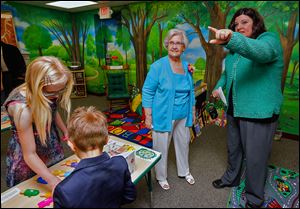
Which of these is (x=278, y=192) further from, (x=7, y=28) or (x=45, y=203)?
(x=7, y=28)

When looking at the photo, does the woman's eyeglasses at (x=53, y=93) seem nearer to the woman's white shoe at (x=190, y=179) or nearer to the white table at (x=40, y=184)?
the white table at (x=40, y=184)

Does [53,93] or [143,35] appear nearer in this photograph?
[53,93]

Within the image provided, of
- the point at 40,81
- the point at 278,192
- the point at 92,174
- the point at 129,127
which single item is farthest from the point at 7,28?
the point at 278,192

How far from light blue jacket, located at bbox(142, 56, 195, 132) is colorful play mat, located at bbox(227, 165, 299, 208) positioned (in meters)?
0.79

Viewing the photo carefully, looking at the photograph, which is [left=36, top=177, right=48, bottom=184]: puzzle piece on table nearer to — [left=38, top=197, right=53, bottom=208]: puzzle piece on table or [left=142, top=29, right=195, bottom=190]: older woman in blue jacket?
[left=38, top=197, right=53, bottom=208]: puzzle piece on table

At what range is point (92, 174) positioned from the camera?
0.74 meters

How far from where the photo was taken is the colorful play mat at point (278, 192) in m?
1.57

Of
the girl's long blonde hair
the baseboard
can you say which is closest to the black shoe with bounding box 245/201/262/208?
the girl's long blonde hair

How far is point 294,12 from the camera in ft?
8.32

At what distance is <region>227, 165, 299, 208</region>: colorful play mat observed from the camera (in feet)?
5.16

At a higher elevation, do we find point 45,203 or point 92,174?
point 92,174

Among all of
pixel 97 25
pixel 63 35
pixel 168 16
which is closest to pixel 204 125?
pixel 168 16

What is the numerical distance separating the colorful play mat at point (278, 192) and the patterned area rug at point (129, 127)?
117 centimetres

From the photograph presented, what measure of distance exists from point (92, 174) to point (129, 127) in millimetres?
2400
